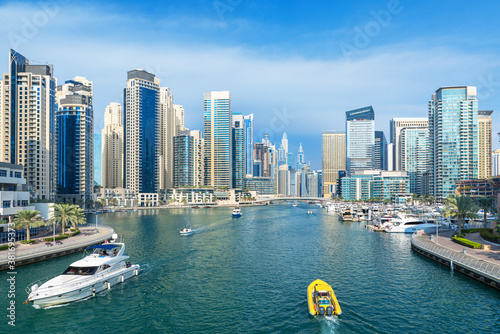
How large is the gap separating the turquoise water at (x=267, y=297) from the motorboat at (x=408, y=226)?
40433 mm

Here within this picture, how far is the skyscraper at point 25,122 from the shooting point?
178625 millimetres

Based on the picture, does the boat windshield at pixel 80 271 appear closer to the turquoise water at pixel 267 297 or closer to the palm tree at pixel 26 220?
the turquoise water at pixel 267 297

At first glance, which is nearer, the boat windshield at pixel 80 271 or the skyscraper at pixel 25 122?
the boat windshield at pixel 80 271

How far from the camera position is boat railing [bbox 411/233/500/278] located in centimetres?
4659

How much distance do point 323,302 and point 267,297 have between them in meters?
9.44

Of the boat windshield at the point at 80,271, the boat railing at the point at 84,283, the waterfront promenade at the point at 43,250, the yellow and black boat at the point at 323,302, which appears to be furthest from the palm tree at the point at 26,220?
the yellow and black boat at the point at 323,302

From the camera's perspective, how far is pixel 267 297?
43.7 metres

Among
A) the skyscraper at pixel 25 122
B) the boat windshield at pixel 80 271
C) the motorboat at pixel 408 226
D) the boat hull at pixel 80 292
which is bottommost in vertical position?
the motorboat at pixel 408 226

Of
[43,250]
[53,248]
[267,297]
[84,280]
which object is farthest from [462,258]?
[43,250]

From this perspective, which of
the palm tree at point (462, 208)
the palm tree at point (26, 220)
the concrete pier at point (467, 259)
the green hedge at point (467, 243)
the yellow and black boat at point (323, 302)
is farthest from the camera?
the palm tree at point (462, 208)

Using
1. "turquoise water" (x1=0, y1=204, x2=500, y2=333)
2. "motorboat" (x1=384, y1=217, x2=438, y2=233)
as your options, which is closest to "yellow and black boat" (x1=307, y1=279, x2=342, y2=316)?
"turquoise water" (x1=0, y1=204, x2=500, y2=333)

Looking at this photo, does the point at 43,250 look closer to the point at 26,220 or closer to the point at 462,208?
the point at 26,220

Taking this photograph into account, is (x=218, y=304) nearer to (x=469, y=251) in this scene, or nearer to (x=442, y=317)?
(x=442, y=317)

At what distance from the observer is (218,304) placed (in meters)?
41.4
